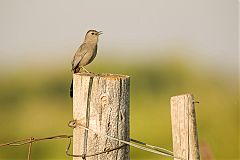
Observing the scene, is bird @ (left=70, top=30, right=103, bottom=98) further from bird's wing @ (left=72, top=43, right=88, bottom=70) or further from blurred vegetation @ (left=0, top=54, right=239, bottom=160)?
blurred vegetation @ (left=0, top=54, right=239, bottom=160)

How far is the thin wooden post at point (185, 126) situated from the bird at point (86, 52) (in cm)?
389

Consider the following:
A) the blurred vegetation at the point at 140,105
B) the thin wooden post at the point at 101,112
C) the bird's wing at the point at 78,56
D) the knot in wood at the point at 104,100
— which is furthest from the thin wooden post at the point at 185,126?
the blurred vegetation at the point at 140,105

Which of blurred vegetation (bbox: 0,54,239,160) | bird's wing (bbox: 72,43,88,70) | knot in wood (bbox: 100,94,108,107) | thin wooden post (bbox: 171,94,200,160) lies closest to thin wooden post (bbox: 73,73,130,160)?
knot in wood (bbox: 100,94,108,107)

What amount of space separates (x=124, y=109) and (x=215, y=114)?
10.1 m

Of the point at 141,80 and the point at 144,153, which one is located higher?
the point at 141,80

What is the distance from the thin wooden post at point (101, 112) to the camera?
14.1ft

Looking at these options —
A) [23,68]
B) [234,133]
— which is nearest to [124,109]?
→ [234,133]

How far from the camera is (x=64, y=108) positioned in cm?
1534

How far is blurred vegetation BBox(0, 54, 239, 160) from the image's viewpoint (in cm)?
1319

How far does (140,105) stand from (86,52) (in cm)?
693

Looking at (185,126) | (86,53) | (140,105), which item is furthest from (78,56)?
(140,105)

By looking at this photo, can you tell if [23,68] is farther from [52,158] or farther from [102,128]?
[102,128]

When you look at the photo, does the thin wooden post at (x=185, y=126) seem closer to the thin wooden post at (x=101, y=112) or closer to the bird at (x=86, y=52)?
the thin wooden post at (x=101, y=112)

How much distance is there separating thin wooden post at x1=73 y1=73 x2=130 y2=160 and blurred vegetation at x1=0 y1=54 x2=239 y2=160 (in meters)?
7.09
